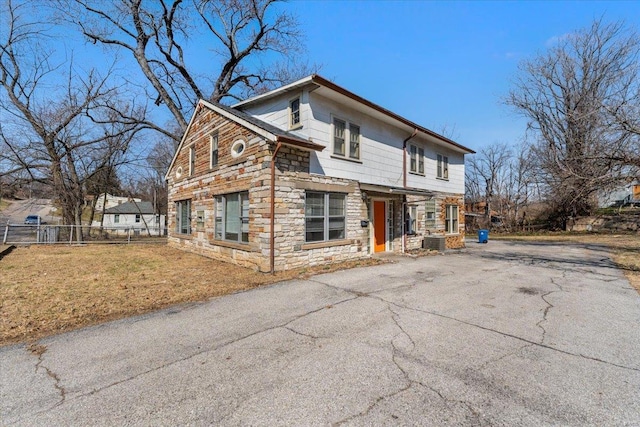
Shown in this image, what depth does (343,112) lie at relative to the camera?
33.2ft

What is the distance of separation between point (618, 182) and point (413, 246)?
7202 millimetres

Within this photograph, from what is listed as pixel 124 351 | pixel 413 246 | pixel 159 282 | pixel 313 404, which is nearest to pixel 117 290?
pixel 159 282

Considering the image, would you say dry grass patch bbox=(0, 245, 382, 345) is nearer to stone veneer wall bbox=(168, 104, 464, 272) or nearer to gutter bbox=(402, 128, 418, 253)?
stone veneer wall bbox=(168, 104, 464, 272)

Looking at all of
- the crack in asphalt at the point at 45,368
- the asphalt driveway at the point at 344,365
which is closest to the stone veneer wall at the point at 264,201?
the asphalt driveway at the point at 344,365

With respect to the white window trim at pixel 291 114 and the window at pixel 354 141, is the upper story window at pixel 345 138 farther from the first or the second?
the white window trim at pixel 291 114

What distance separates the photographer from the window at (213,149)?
11367 mm

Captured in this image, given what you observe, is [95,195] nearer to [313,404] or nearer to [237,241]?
[237,241]

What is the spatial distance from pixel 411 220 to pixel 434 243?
5.14ft

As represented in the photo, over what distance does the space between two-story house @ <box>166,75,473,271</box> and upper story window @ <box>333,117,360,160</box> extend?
36mm

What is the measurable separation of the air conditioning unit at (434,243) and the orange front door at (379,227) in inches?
102

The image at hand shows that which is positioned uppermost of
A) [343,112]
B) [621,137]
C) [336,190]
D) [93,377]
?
[343,112]

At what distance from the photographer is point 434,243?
1361cm

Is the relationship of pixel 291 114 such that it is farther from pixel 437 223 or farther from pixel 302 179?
pixel 437 223

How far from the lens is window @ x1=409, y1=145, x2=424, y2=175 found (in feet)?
44.1
